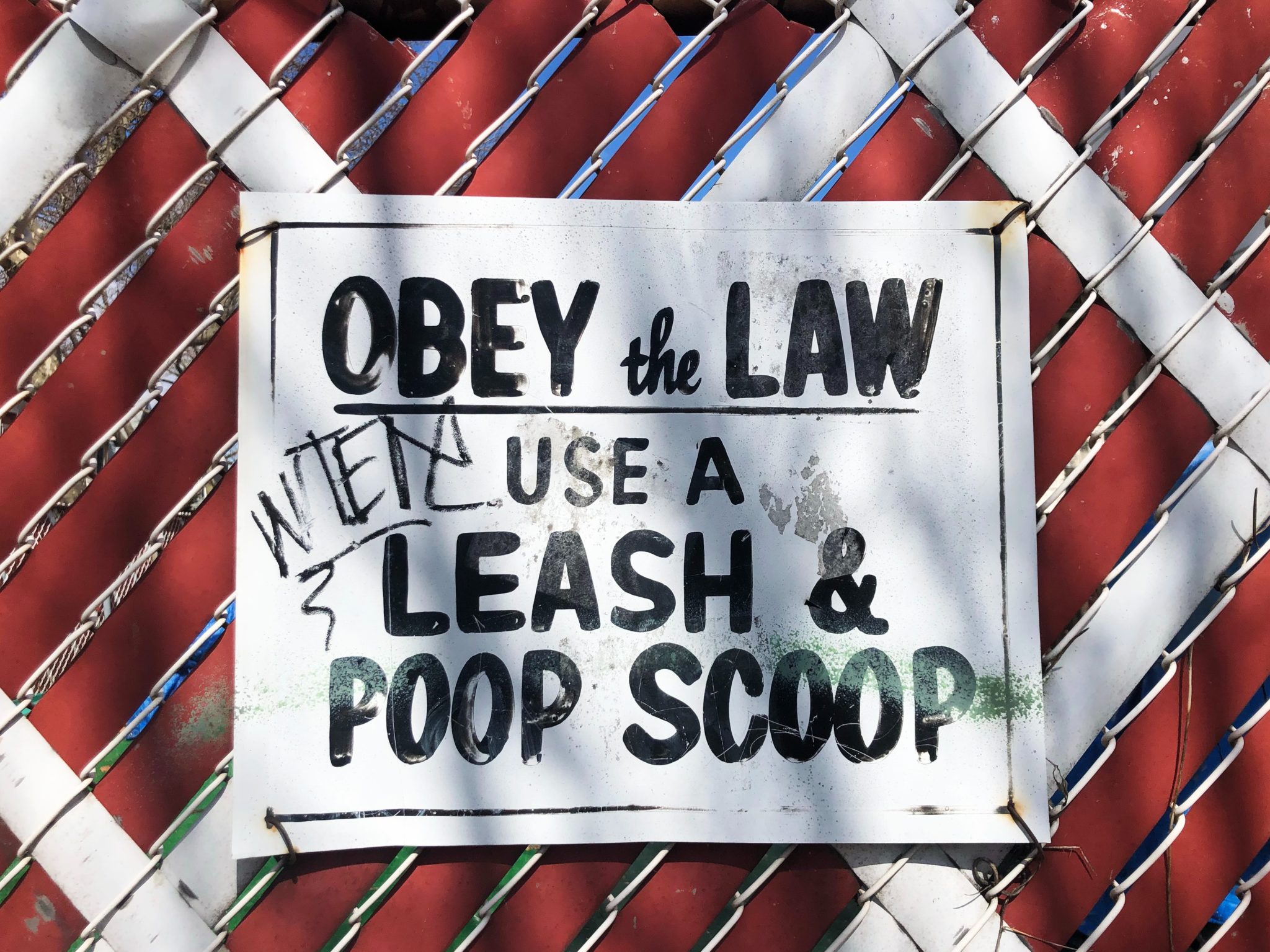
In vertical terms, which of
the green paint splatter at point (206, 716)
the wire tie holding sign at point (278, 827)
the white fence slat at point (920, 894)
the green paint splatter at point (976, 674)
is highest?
the green paint splatter at point (976, 674)

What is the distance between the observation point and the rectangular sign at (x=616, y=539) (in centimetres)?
114

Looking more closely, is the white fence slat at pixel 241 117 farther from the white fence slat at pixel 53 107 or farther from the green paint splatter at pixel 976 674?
the green paint splatter at pixel 976 674

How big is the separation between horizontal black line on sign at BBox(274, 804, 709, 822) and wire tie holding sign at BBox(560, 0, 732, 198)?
86 centimetres

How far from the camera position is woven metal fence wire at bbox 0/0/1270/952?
1.16 meters

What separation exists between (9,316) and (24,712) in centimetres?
56

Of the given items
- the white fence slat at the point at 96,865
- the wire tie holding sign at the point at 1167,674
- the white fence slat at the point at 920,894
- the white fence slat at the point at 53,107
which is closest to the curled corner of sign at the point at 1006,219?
the wire tie holding sign at the point at 1167,674

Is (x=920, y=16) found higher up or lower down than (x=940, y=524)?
higher up

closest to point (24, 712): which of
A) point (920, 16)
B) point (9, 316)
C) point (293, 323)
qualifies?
point (9, 316)

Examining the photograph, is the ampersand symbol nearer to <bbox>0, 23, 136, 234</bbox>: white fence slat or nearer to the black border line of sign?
the black border line of sign

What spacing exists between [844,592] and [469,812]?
0.60 m

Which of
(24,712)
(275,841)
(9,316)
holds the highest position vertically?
(9,316)

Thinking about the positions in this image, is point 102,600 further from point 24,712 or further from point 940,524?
point 940,524

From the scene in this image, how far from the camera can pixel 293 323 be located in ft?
3.81

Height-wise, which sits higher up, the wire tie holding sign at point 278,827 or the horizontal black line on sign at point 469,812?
the horizontal black line on sign at point 469,812
